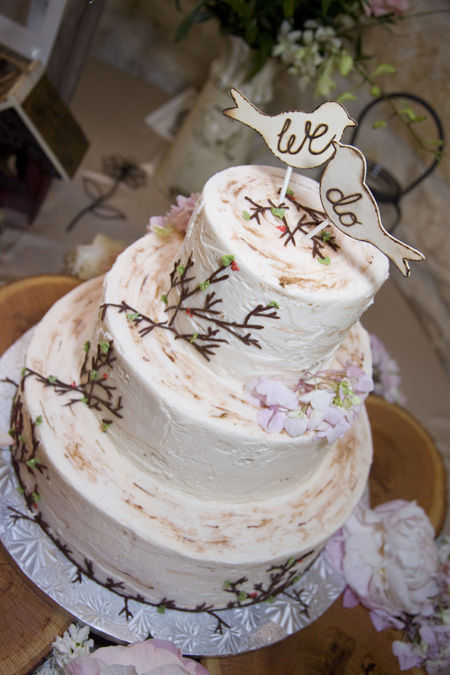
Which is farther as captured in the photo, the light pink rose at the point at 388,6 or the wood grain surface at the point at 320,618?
the light pink rose at the point at 388,6

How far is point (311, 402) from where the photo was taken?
1.15 meters

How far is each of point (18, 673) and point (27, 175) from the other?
1.60m

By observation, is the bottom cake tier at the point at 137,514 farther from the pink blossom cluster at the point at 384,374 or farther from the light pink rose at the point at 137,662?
the pink blossom cluster at the point at 384,374

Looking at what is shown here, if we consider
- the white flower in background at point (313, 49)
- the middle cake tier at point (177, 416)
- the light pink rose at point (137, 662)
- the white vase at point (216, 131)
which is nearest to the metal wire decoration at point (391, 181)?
the white flower in background at point (313, 49)

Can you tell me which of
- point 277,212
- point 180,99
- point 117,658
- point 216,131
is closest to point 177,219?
point 277,212

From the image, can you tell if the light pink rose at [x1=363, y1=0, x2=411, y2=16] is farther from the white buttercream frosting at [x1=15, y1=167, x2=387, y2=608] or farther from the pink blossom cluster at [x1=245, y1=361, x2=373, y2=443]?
the pink blossom cluster at [x1=245, y1=361, x2=373, y2=443]

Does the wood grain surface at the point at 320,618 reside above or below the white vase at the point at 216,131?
below

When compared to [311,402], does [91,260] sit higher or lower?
lower

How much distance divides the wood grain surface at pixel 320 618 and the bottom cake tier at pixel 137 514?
0.13 m

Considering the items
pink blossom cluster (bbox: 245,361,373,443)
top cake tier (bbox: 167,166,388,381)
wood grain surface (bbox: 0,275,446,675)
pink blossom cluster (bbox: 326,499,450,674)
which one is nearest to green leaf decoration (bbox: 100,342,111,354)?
top cake tier (bbox: 167,166,388,381)

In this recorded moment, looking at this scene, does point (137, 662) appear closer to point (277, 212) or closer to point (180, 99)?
point (277, 212)

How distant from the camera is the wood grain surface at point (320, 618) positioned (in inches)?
50.1

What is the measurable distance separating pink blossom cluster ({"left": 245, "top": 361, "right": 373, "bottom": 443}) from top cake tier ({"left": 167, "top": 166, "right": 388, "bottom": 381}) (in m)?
0.03

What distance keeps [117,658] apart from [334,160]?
0.95 m
